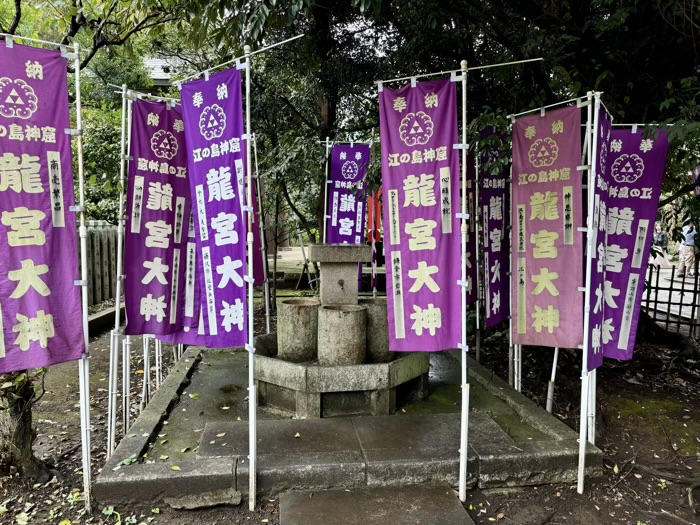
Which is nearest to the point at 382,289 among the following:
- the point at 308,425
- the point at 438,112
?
the point at 308,425

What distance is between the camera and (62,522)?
3879 mm

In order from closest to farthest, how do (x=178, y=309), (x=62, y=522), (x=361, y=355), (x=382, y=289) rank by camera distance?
(x=62, y=522) < (x=178, y=309) < (x=361, y=355) < (x=382, y=289)

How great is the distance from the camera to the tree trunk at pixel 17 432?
4.30 meters

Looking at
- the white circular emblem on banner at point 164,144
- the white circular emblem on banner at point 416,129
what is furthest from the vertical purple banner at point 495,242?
the white circular emblem on banner at point 164,144

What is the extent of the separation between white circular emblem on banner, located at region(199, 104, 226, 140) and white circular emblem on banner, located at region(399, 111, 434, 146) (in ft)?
5.26

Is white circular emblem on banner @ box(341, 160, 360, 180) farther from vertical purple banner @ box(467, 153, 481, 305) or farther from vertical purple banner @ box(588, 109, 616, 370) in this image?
vertical purple banner @ box(588, 109, 616, 370)

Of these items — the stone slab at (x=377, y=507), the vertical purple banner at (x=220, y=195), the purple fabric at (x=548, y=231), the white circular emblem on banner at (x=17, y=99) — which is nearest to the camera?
the white circular emblem on banner at (x=17, y=99)

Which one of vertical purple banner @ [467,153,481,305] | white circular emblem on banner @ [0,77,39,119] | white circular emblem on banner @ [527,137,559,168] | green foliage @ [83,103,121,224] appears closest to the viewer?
white circular emblem on banner @ [0,77,39,119]

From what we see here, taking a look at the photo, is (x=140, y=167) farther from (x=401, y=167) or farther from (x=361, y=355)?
(x=361, y=355)

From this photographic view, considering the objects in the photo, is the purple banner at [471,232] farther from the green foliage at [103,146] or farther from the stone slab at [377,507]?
the green foliage at [103,146]

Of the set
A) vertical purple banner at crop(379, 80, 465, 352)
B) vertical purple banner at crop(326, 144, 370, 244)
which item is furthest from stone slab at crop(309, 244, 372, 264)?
vertical purple banner at crop(326, 144, 370, 244)

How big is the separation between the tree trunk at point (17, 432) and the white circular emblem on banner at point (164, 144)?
251 centimetres

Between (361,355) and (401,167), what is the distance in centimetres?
243

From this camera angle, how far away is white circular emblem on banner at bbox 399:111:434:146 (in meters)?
4.32
